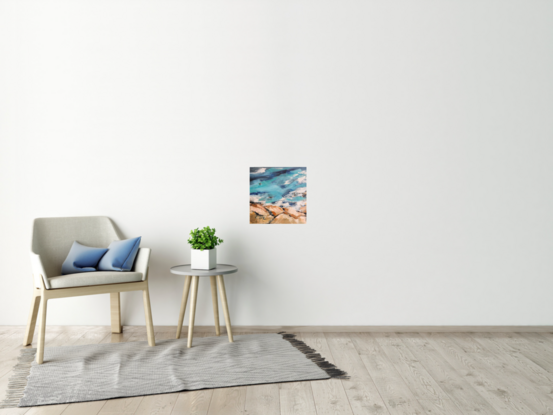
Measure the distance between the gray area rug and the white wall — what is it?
513 mm

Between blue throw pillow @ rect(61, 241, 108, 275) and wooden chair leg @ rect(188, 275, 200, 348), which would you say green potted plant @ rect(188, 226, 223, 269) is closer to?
wooden chair leg @ rect(188, 275, 200, 348)

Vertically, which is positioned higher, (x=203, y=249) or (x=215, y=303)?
(x=203, y=249)

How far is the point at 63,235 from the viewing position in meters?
3.55

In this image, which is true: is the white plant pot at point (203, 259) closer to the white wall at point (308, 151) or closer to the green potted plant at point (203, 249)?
the green potted plant at point (203, 249)

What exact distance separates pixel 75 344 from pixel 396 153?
2.77 m

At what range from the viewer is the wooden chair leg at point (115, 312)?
11.9ft

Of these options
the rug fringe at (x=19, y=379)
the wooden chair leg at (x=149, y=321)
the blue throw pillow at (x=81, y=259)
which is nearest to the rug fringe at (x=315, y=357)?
the wooden chair leg at (x=149, y=321)

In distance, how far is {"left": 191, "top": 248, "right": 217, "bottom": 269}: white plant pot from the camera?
337cm

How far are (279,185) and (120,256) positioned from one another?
4.24ft

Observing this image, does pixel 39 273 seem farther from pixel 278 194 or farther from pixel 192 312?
pixel 278 194

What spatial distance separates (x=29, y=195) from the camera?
12.4 ft

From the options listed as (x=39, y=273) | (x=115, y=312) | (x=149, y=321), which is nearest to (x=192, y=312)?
(x=149, y=321)

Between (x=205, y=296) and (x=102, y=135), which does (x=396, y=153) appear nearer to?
(x=205, y=296)

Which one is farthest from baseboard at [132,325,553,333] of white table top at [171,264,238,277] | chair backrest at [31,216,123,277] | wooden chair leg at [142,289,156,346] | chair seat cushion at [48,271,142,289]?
chair backrest at [31,216,123,277]
